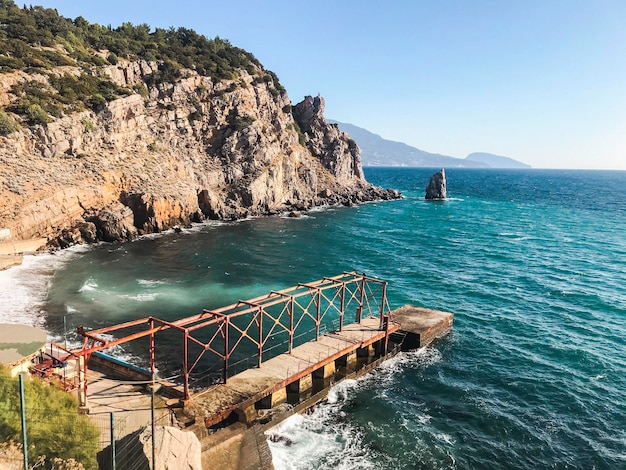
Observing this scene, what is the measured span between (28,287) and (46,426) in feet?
119

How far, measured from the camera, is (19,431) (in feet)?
48.2

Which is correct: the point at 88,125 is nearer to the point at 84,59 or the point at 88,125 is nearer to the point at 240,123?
the point at 84,59

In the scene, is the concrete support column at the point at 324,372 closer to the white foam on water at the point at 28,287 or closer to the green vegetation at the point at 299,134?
the white foam on water at the point at 28,287

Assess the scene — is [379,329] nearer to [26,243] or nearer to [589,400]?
[589,400]

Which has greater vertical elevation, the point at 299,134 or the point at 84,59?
the point at 84,59

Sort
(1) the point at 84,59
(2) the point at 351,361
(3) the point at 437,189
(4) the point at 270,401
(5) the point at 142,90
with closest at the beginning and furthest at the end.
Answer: (4) the point at 270,401
(2) the point at 351,361
(1) the point at 84,59
(5) the point at 142,90
(3) the point at 437,189

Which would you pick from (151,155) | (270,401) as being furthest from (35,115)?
(270,401)

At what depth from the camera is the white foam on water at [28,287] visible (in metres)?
38.3

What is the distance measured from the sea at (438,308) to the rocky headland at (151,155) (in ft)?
18.9

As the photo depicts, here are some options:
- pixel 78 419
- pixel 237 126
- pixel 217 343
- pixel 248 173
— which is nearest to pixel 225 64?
pixel 237 126

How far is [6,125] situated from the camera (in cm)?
6269

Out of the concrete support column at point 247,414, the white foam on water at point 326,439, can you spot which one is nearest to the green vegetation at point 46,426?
the concrete support column at point 247,414

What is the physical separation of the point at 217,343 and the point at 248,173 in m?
68.8

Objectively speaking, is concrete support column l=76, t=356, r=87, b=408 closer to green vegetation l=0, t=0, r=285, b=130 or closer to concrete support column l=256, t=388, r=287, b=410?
concrete support column l=256, t=388, r=287, b=410
